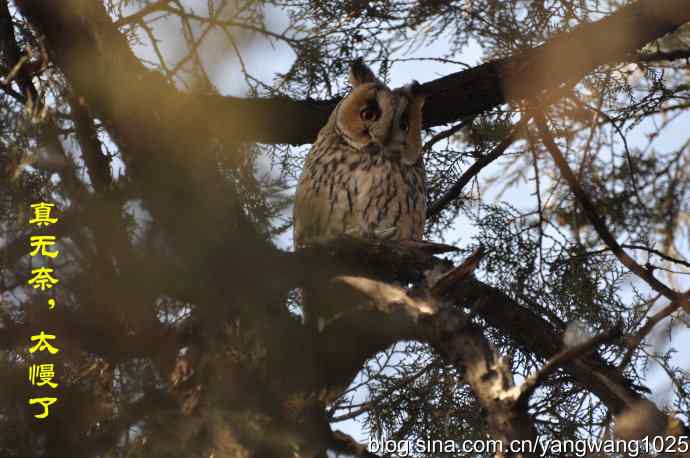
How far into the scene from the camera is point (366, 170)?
3217mm

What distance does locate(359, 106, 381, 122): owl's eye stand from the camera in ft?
10.9

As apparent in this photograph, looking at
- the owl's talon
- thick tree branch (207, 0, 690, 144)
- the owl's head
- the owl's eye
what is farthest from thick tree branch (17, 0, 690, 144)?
the owl's talon

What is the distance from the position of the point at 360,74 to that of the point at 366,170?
487 millimetres

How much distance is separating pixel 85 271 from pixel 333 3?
1674 mm

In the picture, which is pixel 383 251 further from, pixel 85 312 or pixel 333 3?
pixel 333 3

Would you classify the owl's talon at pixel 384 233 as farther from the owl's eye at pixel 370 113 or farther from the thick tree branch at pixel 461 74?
the thick tree branch at pixel 461 74

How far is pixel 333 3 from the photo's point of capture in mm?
3133

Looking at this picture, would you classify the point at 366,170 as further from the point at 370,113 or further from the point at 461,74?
the point at 461,74

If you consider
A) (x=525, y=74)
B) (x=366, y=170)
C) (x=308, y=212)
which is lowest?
(x=308, y=212)

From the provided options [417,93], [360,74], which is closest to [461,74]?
[417,93]

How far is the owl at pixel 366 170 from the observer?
10.3ft

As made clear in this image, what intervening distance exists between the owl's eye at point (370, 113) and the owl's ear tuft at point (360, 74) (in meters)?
0.17

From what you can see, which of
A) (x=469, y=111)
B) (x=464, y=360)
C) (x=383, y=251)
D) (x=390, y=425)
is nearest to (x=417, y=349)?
(x=390, y=425)

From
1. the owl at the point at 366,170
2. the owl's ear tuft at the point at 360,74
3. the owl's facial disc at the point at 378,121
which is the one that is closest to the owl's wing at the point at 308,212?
the owl at the point at 366,170
